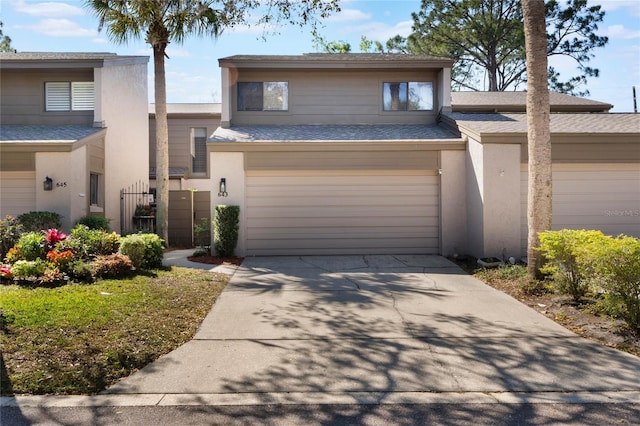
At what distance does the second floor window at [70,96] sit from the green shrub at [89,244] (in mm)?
7052

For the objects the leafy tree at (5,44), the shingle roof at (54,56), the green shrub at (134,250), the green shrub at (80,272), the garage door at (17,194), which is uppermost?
the leafy tree at (5,44)

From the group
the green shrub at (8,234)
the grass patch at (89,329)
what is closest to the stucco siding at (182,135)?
the green shrub at (8,234)

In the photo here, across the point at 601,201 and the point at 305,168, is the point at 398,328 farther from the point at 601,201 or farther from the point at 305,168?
the point at 601,201

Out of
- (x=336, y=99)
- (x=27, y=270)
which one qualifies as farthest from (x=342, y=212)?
(x=27, y=270)

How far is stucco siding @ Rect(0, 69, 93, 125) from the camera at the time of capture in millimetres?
15977

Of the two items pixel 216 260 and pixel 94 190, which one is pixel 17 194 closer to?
pixel 94 190

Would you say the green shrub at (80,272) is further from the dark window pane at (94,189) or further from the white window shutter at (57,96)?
the white window shutter at (57,96)

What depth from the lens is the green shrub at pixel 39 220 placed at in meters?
12.4

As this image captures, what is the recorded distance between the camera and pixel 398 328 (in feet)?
22.1

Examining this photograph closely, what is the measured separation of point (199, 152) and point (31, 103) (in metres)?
6.54

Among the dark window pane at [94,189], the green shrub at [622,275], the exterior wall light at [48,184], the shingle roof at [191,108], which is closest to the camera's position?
the green shrub at [622,275]

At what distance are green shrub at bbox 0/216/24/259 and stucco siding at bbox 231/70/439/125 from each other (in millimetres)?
7222

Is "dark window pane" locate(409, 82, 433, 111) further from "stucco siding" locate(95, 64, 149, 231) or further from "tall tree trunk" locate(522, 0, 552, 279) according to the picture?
"stucco siding" locate(95, 64, 149, 231)

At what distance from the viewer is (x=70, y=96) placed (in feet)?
52.8
